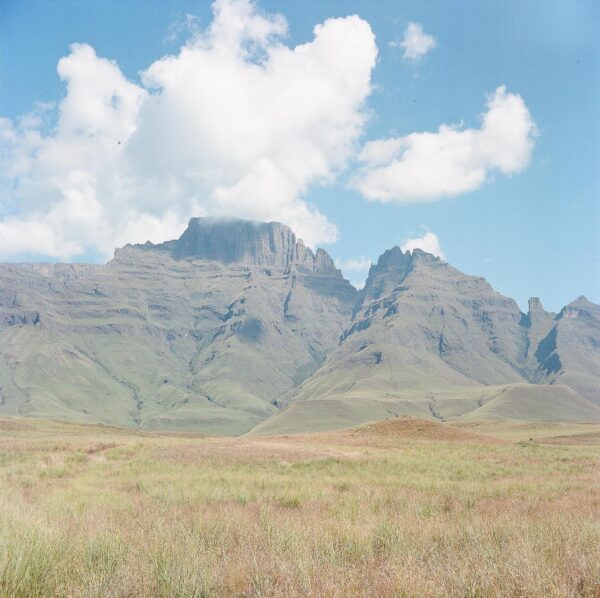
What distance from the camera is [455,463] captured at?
29.0m

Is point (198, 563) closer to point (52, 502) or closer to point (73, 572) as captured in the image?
point (73, 572)

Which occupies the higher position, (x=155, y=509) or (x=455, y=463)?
(x=155, y=509)

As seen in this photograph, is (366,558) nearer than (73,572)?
No

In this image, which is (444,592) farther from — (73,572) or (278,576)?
(73,572)

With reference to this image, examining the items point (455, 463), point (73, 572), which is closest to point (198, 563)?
point (73, 572)

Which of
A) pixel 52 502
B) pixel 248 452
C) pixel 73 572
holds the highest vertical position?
pixel 73 572

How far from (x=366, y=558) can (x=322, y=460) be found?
68.9ft

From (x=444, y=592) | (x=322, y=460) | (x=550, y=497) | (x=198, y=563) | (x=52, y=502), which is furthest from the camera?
(x=322, y=460)

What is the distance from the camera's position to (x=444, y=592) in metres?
6.29

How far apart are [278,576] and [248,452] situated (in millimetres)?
26081

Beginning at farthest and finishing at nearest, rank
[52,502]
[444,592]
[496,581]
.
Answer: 1. [52,502]
2. [496,581]
3. [444,592]

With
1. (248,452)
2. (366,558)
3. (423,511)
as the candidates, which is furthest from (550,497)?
(248,452)

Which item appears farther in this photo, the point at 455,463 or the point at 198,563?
the point at 455,463

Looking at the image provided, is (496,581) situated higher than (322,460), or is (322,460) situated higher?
(496,581)
